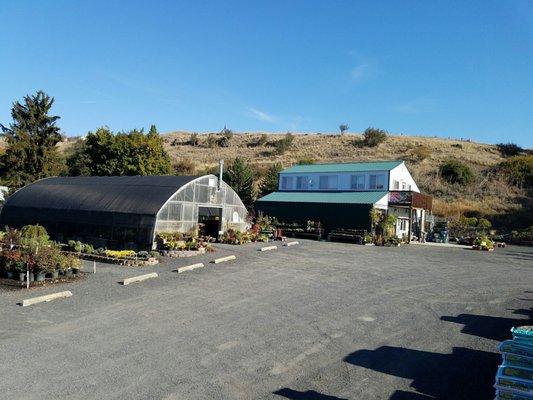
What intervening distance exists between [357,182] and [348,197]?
119 inches

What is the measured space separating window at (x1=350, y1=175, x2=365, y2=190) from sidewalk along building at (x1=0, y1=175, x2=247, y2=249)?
13.1 meters

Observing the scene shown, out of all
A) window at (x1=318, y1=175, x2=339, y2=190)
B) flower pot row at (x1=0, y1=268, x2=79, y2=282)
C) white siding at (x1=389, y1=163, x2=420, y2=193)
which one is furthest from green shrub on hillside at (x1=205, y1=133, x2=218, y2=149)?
flower pot row at (x1=0, y1=268, x2=79, y2=282)

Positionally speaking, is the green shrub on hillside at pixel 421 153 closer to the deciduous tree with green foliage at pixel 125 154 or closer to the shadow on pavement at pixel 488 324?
the deciduous tree with green foliage at pixel 125 154

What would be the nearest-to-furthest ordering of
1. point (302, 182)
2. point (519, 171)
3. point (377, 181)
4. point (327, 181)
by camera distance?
point (377, 181), point (327, 181), point (302, 182), point (519, 171)

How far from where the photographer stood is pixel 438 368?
9.27 metres

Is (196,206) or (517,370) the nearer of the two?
(517,370)

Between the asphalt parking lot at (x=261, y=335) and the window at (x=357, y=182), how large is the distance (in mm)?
21437

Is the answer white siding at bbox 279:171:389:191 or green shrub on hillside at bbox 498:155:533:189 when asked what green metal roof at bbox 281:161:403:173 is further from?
green shrub on hillside at bbox 498:155:533:189

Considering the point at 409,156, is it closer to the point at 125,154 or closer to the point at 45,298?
the point at 125,154

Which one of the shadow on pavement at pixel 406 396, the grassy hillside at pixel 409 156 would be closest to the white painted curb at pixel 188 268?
the shadow on pavement at pixel 406 396

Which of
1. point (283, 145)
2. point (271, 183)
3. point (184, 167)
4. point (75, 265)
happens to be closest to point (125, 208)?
point (75, 265)

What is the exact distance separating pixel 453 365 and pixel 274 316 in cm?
490

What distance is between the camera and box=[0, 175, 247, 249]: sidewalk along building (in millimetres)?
25141

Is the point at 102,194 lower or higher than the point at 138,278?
higher
